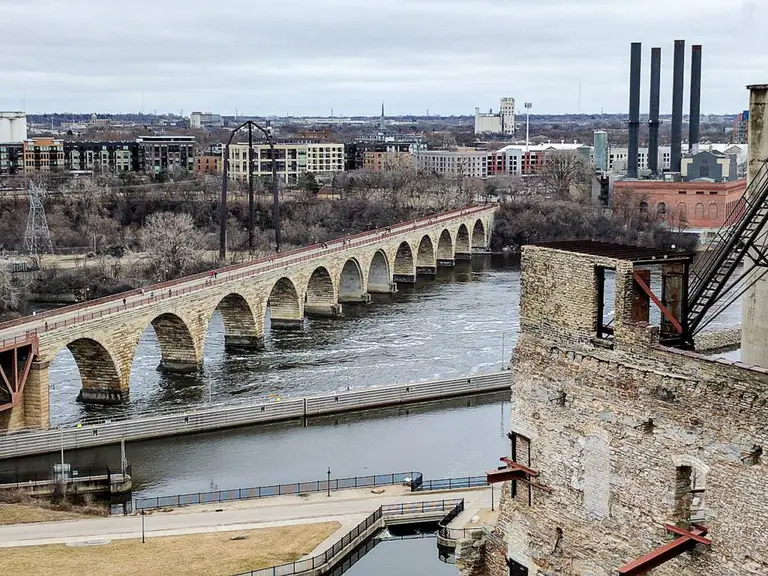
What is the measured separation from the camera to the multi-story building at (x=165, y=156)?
630 feet

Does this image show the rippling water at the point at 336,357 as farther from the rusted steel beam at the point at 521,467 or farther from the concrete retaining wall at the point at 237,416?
the rusted steel beam at the point at 521,467

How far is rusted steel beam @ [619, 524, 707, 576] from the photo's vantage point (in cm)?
1672

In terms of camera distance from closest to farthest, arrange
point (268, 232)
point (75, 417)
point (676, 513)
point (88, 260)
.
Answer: point (676, 513) → point (75, 417) → point (88, 260) → point (268, 232)

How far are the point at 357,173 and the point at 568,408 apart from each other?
164m

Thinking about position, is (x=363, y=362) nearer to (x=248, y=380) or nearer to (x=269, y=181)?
(x=248, y=380)

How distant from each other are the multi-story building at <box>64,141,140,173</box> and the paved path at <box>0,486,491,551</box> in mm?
149673

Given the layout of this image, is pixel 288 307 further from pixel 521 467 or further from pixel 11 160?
pixel 11 160

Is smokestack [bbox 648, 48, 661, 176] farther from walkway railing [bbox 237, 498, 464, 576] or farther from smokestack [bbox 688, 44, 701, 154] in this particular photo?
walkway railing [bbox 237, 498, 464, 576]

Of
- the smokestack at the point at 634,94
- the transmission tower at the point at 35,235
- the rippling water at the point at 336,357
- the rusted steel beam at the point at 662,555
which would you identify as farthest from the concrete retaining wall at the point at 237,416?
the smokestack at the point at 634,94

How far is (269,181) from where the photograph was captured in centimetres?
16312

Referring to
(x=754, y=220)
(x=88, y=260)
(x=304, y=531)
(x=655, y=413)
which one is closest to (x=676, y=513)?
(x=655, y=413)

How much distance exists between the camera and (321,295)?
85.6 m

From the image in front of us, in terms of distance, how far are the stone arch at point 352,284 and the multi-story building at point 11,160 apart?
9978 centimetres

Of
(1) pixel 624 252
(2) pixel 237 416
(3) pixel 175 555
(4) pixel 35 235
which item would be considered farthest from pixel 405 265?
(1) pixel 624 252
